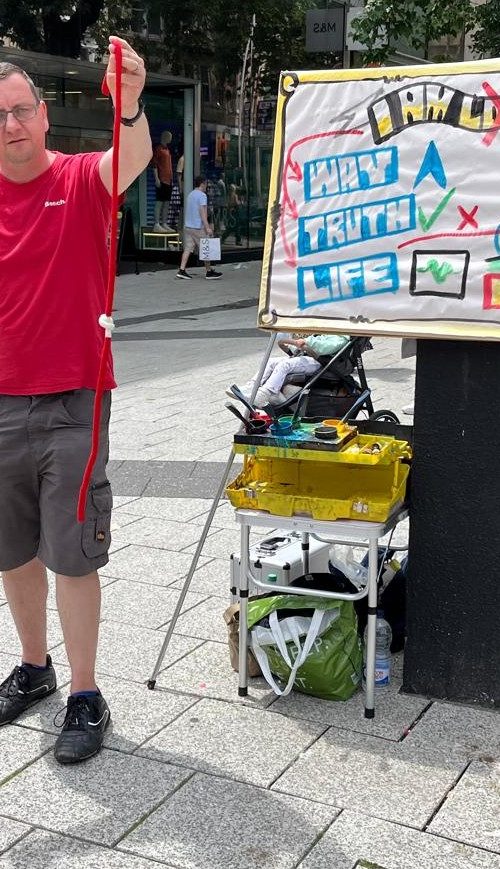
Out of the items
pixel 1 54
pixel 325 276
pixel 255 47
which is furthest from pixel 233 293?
pixel 325 276

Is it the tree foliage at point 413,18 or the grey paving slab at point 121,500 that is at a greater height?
the tree foliage at point 413,18

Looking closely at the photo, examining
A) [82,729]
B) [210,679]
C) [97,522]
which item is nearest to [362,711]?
[210,679]

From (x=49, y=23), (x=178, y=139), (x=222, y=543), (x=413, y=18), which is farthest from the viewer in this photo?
(x=178, y=139)

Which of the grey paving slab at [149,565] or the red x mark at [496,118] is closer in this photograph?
the red x mark at [496,118]

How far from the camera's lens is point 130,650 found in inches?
153

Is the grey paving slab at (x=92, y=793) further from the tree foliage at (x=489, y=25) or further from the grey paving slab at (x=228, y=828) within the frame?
the tree foliage at (x=489, y=25)

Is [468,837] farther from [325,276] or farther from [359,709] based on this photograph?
[325,276]

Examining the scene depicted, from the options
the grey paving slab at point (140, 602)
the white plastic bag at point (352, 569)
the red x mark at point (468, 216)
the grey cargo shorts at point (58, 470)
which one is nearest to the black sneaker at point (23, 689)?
the grey cargo shorts at point (58, 470)

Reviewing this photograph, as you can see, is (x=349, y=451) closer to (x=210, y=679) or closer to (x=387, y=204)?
(x=387, y=204)

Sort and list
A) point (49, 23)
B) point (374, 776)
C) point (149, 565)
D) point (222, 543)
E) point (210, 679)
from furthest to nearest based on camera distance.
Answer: point (49, 23)
point (222, 543)
point (149, 565)
point (210, 679)
point (374, 776)

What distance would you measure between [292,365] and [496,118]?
8.08 ft

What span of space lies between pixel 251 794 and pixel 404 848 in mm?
462

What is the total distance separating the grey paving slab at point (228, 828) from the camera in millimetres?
2650

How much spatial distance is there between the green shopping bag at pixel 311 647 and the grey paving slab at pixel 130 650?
0.44 m
